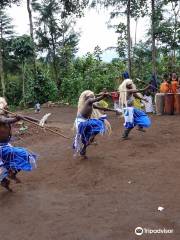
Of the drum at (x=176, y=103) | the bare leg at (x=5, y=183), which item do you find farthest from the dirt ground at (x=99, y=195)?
the drum at (x=176, y=103)

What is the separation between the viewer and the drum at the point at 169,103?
1582cm

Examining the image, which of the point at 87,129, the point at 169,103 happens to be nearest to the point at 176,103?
the point at 169,103

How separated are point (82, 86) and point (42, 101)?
2.66 metres

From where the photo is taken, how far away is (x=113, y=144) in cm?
1022

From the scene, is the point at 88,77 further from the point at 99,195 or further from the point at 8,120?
the point at 99,195

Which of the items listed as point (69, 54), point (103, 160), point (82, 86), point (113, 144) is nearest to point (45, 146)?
point (113, 144)

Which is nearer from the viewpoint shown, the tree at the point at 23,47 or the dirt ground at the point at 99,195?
the dirt ground at the point at 99,195

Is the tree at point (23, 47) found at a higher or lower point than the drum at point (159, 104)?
higher

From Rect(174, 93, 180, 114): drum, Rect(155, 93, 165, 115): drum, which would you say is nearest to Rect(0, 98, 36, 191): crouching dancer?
Rect(174, 93, 180, 114): drum

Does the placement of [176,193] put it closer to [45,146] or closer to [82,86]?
[45,146]

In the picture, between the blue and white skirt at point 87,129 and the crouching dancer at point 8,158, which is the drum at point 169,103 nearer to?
the blue and white skirt at point 87,129

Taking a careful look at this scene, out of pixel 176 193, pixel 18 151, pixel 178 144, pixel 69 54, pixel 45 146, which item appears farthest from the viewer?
pixel 69 54

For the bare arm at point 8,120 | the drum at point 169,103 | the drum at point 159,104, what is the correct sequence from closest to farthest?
the bare arm at point 8,120
the drum at point 169,103
the drum at point 159,104

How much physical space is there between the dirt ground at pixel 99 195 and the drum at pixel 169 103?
18.5 ft
